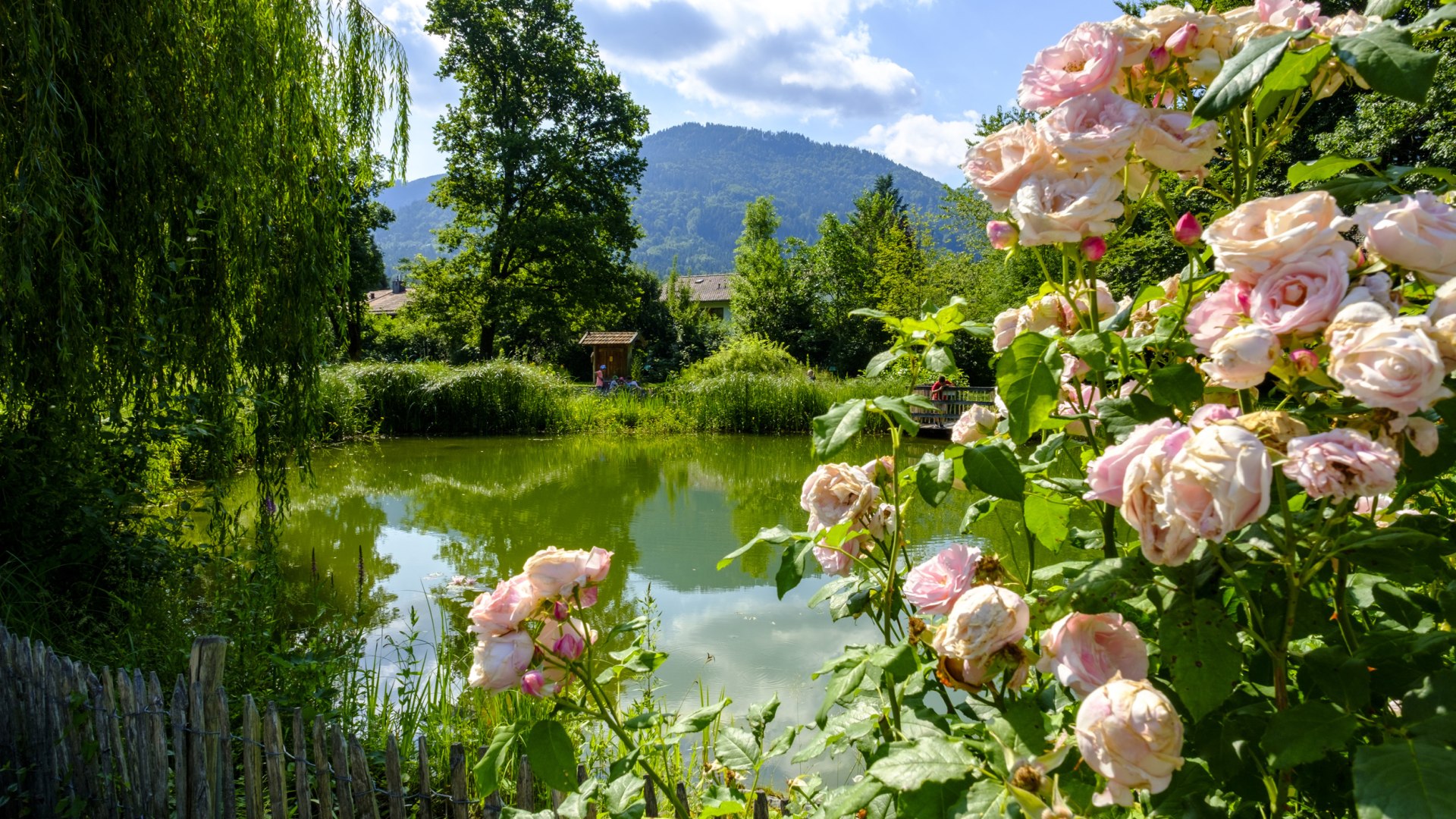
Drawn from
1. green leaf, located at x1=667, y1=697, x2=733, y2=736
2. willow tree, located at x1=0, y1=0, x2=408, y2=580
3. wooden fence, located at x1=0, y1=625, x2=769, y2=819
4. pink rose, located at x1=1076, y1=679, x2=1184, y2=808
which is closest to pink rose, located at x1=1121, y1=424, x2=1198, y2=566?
pink rose, located at x1=1076, y1=679, x2=1184, y2=808

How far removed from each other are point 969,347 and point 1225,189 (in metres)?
17.6

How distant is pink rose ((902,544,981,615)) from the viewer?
3.05 feet

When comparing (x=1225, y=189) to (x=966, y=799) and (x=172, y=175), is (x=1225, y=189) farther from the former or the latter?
(x=172, y=175)

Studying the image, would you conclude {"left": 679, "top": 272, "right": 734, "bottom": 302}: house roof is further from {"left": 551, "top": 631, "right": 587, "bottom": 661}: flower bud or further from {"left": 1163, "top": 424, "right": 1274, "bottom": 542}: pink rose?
{"left": 1163, "top": 424, "right": 1274, "bottom": 542}: pink rose

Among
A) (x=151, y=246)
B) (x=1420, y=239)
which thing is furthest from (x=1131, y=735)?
(x=151, y=246)

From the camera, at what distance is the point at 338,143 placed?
4469mm

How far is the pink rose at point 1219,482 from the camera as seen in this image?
58 cm

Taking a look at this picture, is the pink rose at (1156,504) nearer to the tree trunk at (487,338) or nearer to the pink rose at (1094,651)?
the pink rose at (1094,651)

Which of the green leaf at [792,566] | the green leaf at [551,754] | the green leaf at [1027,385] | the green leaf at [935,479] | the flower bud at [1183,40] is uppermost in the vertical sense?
the flower bud at [1183,40]

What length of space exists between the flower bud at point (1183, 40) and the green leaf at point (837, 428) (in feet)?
1.68

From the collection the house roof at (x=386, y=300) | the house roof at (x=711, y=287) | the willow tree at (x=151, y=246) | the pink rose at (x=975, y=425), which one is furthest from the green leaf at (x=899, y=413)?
the house roof at (x=711, y=287)

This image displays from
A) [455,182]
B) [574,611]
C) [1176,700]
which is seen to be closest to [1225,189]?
[1176,700]

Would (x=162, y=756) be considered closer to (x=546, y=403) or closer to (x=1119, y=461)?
(x=1119, y=461)

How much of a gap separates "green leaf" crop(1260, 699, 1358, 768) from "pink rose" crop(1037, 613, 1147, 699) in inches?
4.0
